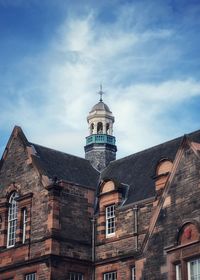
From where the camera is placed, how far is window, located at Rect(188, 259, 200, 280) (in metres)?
23.6

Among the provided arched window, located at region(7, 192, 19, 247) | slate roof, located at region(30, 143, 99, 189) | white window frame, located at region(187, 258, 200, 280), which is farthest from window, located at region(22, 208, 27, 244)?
white window frame, located at region(187, 258, 200, 280)

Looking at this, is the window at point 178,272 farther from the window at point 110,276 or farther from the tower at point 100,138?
the tower at point 100,138

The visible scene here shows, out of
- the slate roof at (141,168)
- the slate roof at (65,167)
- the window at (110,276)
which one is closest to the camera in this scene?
the window at (110,276)

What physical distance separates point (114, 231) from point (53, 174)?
17.6 feet

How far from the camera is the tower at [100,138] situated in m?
45.9

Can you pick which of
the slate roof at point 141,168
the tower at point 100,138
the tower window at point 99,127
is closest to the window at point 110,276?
the slate roof at point 141,168

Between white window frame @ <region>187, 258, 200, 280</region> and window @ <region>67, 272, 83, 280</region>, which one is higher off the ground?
window @ <region>67, 272, 83, 280</region>

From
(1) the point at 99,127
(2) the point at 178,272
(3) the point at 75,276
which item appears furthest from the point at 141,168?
(2) the point at 178,272

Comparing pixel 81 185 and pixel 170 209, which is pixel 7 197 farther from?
pixel 170 209

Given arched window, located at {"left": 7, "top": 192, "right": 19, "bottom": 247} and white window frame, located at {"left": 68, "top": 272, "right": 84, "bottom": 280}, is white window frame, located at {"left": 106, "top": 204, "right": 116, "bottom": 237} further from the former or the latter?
arched window, located at {"left": 7, "top": 192, "right": 19, "bottom": 247}

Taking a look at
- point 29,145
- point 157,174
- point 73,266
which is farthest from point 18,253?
point 157,174

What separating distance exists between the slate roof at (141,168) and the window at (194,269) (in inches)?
450

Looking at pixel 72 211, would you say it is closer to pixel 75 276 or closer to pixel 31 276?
pixel 75 276

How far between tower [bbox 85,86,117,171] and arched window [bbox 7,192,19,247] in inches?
274
